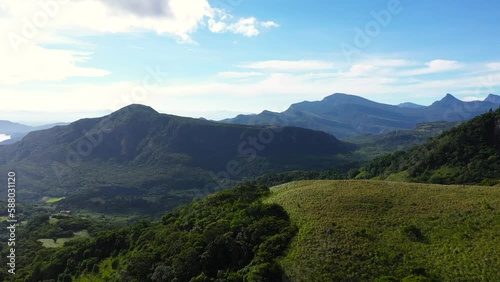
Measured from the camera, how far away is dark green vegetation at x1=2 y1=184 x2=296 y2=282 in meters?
48.8

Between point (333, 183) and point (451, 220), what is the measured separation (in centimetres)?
2445

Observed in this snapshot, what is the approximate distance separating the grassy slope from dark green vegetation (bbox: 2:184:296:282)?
12.5ft

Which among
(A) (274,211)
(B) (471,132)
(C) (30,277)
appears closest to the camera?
(A) (274,211)

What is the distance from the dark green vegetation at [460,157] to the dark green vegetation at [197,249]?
295ft

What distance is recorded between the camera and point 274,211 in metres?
60.5

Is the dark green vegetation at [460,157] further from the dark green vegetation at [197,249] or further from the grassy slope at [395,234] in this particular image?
the dark green vegetation at [197,249]

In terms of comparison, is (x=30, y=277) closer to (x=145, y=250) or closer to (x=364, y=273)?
(x=145, y=250)

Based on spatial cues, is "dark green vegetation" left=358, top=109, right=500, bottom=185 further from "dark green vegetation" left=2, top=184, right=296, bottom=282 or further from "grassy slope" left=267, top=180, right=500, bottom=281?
"dark green vegetation" left=2, top=184, right=296, bottom=282

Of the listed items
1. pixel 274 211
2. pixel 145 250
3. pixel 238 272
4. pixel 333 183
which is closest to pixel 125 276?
pixel 145 250

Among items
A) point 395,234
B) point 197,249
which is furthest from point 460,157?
point 197,249

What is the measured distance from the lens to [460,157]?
14150 cm

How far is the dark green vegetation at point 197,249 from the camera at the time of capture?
48.8m

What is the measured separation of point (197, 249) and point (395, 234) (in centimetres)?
3022

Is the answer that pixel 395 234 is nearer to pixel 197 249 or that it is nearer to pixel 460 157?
pixel 197 249
